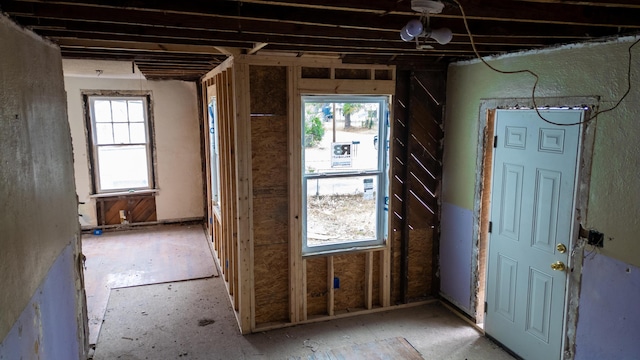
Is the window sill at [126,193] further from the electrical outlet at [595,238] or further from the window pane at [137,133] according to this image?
the electrical outlet at [595,238]

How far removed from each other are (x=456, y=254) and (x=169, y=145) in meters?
5.43

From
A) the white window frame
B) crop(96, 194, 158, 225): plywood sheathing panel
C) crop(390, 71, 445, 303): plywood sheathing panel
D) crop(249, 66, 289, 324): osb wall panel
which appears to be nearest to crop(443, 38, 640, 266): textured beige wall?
crop(390, 71, 445, 303): plywood sheathing panel

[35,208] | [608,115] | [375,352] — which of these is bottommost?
[375,352]

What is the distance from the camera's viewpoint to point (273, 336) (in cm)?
423

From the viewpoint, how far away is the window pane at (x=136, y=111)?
7574mm

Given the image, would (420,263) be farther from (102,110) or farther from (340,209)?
(102,110)

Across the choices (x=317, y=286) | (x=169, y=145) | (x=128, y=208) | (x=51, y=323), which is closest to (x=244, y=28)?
(x=51, y=323)

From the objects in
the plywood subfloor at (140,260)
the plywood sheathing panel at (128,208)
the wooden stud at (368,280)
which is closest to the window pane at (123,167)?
the plywood sheathing panel at (128,208)

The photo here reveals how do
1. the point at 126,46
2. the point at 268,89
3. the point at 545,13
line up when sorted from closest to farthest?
the point at 545,13 → the point at 126,46 → the point at 268,89

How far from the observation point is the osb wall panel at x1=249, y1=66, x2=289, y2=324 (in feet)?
13.3

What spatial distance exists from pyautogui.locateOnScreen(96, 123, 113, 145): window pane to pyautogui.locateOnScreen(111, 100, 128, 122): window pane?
0.60 ft

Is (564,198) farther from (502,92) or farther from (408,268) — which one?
(408,268)

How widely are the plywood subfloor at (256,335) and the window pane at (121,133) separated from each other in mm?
3491

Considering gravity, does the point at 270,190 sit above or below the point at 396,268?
above
